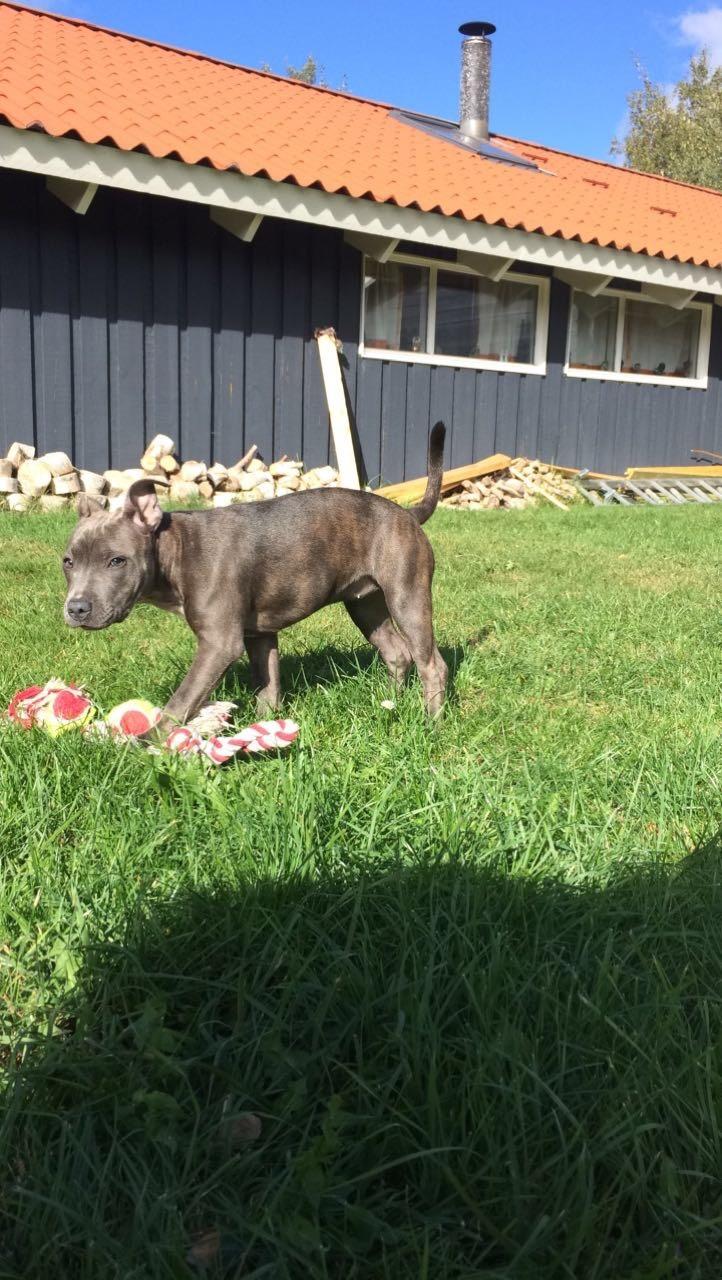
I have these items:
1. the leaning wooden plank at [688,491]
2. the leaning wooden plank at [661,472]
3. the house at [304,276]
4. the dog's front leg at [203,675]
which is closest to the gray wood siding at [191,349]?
the house at [304,276]

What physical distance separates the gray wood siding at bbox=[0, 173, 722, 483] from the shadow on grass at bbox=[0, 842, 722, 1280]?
861cm

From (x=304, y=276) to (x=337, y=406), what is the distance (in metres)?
1.52

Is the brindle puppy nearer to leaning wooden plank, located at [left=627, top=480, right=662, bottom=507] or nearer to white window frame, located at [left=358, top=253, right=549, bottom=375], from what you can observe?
white window frame, located at [left=358, top=253, right=549, bottom=375]

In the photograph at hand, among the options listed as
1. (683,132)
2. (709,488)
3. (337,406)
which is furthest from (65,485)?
(683,132)

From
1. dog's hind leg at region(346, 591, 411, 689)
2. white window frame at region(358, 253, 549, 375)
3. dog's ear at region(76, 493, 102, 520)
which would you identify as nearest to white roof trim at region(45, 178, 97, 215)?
white window frame at region(358, 253, 549, 375)

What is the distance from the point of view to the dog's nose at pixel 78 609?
3260 millimetres

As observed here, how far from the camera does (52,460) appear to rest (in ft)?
31.4

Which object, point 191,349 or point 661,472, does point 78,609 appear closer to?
point 191,349

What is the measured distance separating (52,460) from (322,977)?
842 cm

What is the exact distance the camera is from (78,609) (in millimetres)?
3268

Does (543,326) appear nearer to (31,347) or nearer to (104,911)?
(31,347)

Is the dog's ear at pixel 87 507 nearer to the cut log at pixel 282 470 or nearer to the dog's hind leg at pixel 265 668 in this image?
the dog's hind leg at pixel 265 668

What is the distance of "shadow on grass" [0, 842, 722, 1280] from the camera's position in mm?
1513

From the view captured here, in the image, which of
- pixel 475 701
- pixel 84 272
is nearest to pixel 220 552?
pixel 475 701
